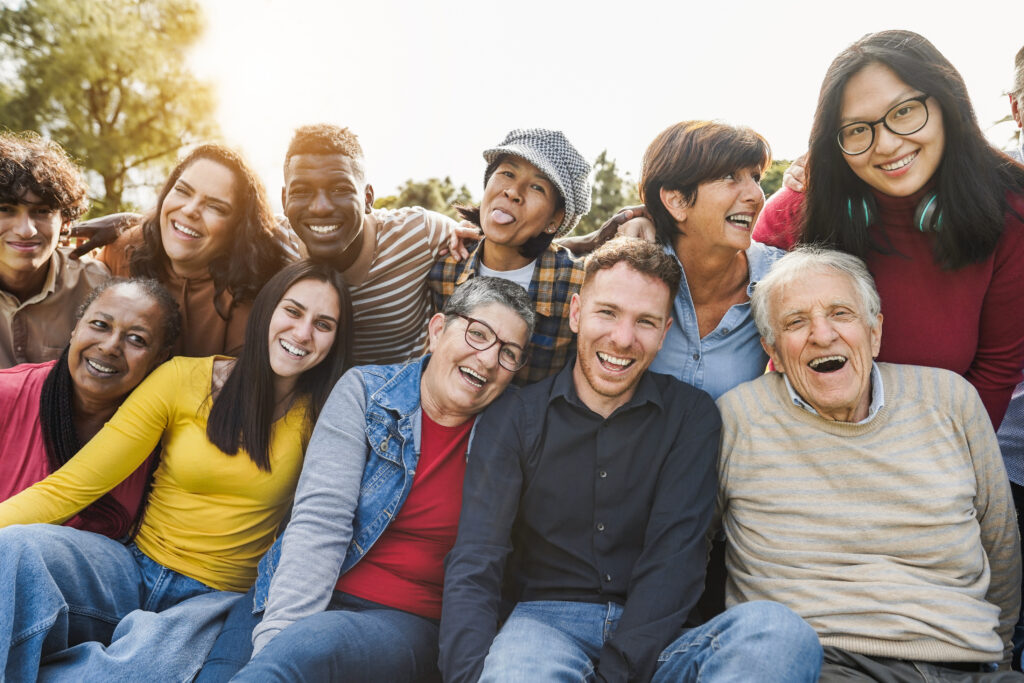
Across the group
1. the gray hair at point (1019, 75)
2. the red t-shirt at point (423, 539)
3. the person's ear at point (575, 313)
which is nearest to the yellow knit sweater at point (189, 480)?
the red t-shirt at point (423, 539)

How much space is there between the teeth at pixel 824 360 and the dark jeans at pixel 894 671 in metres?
1.07

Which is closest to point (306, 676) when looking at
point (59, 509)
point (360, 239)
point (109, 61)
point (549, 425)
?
point (549, 425)

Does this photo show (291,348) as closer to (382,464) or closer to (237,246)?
(382,464)

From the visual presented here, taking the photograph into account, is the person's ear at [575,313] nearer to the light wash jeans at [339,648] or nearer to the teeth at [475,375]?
the teeth at [475,375]

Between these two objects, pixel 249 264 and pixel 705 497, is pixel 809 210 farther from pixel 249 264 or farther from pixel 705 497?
pixel 249 264

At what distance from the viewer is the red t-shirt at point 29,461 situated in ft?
10.6

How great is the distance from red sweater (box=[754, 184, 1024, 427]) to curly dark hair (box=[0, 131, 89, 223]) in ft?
14.2

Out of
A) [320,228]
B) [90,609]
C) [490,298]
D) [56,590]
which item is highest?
[320,228]

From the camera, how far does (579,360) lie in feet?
9.91

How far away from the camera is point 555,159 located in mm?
3709

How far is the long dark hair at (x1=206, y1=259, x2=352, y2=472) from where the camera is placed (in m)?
3.15

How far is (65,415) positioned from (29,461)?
0.85 ft

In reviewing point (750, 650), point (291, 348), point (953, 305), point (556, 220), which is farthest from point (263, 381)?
point (953, 305)

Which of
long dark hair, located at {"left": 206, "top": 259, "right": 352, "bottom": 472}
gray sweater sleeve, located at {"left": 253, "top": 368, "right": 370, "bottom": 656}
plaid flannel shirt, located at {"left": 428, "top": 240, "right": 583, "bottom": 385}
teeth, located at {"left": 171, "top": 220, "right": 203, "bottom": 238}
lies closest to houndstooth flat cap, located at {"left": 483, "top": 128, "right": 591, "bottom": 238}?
plaid flannel shirt, located at {"left": 428, "top": 240, "right": 583, "bottom": 385}
